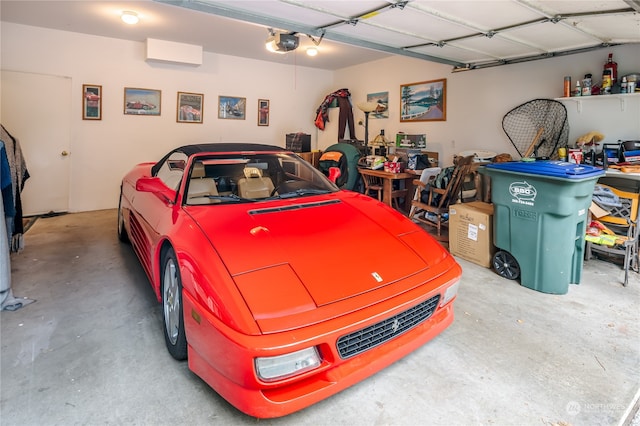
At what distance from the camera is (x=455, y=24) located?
309 centimetres

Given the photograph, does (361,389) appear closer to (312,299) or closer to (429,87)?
(312,299)

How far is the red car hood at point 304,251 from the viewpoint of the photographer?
1.43 m

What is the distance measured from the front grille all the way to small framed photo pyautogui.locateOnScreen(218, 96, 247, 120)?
5749 mm

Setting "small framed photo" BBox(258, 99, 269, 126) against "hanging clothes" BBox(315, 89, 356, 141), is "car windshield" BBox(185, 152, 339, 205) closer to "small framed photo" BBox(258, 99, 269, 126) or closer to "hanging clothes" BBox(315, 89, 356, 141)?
"small framed photo" BBox(258, 99, 269, 126)

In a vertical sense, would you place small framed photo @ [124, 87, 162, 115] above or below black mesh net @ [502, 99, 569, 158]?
above

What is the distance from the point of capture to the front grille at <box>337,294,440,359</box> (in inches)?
56.2

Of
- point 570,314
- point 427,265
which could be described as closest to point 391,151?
point 570,314

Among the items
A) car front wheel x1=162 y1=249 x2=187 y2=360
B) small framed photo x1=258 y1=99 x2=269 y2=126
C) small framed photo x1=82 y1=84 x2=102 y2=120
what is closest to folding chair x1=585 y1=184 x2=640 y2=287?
car front wheel x1=162 y1=249 x2=187 y2=360

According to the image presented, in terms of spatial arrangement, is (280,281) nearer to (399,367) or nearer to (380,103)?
(399,367)

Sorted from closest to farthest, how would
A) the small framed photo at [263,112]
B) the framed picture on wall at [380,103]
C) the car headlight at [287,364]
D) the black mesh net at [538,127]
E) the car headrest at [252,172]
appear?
1. the car headlight at [287,364]
2. the car headrest at [252,172]
3. the black mesh net at [538,127]
4. the framed picture on wall at [380,103]
5. the small framed photo at [263,112]

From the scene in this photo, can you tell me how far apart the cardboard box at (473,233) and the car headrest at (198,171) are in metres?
2.52

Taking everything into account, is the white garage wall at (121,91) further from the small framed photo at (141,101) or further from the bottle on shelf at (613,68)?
the bottle on shelf at (613,68)

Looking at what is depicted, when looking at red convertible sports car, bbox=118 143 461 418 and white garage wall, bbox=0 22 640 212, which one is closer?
red convertible sports car, bbox=118 143 461 418

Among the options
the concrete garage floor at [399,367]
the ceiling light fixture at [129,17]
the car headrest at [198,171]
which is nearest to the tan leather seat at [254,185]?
the car headrest at [198,171]
